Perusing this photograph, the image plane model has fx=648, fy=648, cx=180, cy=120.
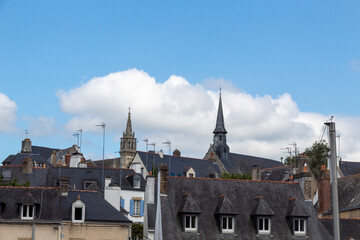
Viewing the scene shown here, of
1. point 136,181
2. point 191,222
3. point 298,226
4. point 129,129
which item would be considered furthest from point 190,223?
point 129,129

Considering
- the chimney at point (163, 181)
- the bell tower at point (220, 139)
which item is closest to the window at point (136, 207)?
the chimney at point (163, 181)

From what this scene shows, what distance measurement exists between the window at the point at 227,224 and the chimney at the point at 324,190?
34.4 feet

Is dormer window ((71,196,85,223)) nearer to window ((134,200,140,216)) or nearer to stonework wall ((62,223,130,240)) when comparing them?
stonework wall ((62,223,130,240))

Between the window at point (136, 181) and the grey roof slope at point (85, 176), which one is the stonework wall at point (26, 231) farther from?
the window at point (136, 181)

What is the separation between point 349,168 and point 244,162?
26421 mm

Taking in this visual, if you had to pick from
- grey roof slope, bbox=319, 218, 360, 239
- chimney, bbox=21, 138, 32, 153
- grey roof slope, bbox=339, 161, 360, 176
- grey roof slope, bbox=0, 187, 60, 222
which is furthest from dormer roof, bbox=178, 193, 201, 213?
grey roof slope, bbox=339, 161, 360, 176

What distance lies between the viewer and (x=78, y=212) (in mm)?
42938

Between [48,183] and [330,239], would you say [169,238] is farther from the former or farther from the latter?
[48,183]

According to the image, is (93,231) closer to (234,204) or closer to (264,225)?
(234,204)

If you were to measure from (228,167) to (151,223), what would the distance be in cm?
7566

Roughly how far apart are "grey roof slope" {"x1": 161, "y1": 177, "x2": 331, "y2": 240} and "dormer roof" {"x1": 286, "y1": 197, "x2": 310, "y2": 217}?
1.06 feet

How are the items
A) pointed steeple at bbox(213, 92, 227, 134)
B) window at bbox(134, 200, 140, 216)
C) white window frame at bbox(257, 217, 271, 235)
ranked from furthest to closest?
1. pointed steeple at bbox(213, 92, 227, 134)
2. window at bbox(134, 200, 140, 216)
3. white window frame at bbox(257, 217, 271, 235)

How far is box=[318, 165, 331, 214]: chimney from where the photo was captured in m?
49.0

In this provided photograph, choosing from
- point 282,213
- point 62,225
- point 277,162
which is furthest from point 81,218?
point 277,162
